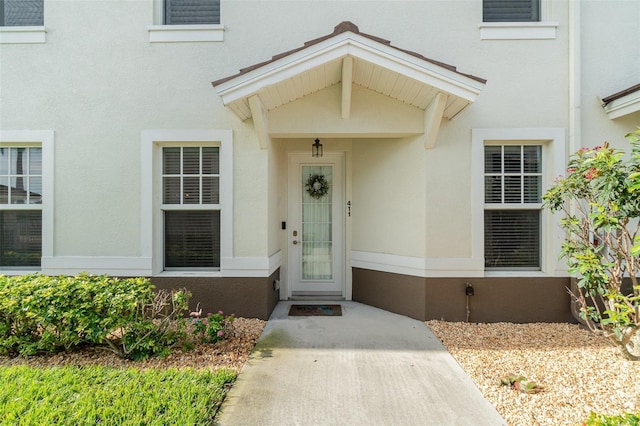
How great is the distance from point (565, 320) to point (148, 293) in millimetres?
5933

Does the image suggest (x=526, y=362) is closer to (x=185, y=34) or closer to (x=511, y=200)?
(x=511, y=200)

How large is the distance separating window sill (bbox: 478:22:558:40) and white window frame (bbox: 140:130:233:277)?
4.35 meters

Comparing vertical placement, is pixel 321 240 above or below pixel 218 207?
below

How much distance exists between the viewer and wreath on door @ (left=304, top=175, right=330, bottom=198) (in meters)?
6.41

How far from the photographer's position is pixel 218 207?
17.2 ft

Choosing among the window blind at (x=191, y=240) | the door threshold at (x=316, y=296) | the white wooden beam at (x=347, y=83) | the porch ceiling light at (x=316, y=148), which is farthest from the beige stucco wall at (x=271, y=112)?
the door threshold at (x=316, y=296)

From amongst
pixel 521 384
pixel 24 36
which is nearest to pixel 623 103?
pixel 521 384

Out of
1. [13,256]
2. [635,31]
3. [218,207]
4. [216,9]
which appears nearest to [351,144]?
[218,207]

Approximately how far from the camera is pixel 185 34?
16.9 ft

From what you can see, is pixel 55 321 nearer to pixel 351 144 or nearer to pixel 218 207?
pixel 218 207

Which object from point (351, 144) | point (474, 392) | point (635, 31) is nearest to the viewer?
point (474, 392)

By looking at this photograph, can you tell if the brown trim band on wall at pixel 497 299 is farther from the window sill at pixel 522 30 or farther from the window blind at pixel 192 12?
the window blind at pixel 192 12

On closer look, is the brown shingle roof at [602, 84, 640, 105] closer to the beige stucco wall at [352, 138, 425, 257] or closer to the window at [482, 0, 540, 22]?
the window at [482, 0, 540, 22]

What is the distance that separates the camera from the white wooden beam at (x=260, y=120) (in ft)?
14.8
